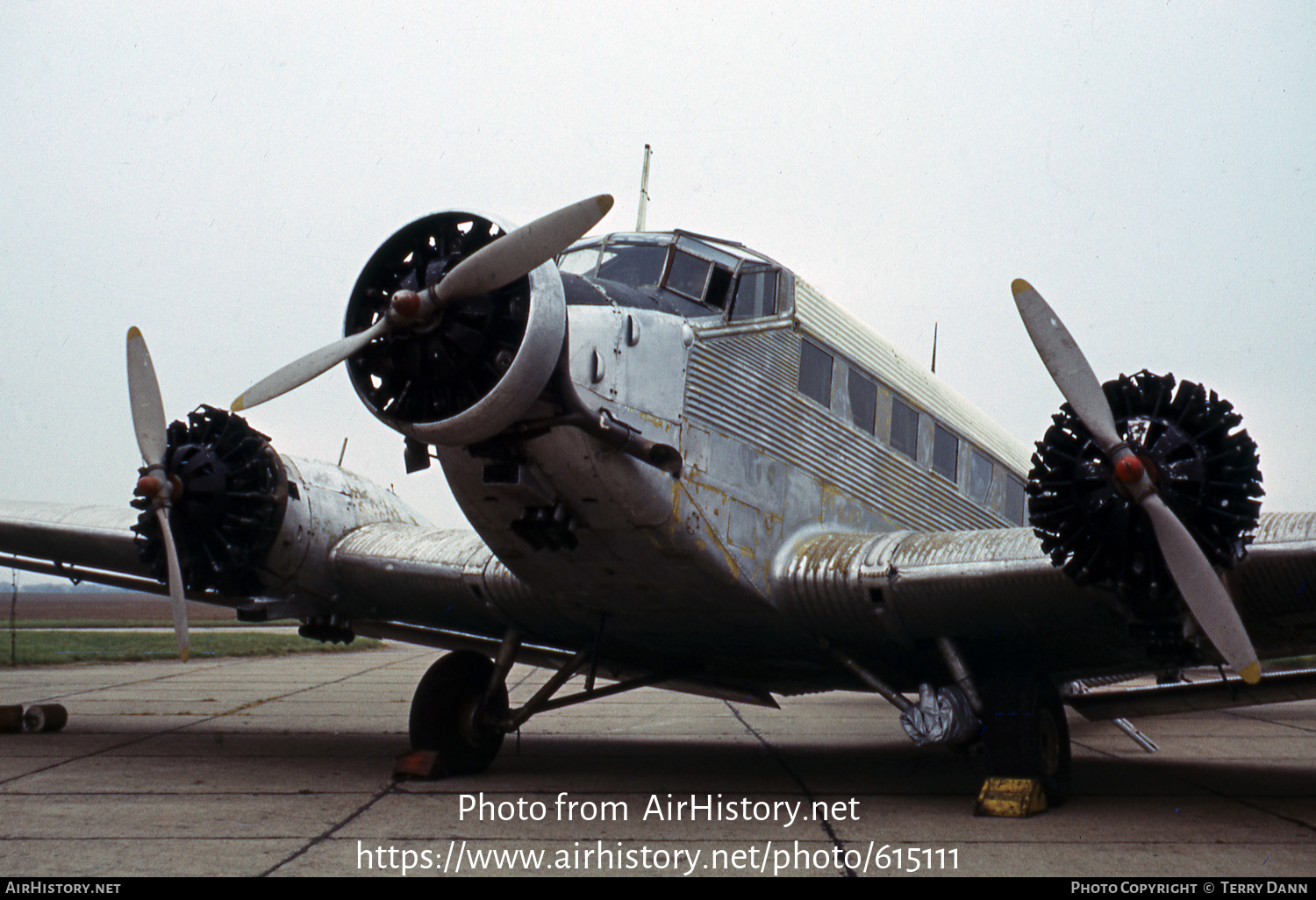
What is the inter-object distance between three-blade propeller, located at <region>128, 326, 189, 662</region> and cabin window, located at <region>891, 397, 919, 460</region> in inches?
250

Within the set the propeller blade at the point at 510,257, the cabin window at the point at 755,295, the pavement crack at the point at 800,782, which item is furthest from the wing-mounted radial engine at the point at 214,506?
the pavement crack at the point at 800,782

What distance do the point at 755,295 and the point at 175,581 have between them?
205 inches

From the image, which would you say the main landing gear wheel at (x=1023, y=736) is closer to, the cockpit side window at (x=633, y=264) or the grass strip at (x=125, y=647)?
the cockpit side window at (x=633, y=264)

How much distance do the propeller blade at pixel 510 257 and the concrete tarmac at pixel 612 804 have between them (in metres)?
3.12

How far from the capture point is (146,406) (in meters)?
9.41

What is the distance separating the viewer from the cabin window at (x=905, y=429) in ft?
33.2

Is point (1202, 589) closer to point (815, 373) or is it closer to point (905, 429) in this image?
point (815, 373)

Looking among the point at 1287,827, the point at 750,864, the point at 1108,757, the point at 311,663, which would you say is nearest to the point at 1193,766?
the point at 1108,757

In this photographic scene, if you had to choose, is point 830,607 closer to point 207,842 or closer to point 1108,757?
point 207,842

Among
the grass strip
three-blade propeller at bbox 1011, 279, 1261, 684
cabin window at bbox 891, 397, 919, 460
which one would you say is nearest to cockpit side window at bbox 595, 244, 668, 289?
cabin window at bbox 891, 397, 919, 460

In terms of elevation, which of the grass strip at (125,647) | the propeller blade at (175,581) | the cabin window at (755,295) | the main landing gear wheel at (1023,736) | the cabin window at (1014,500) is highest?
the cabin window at (755,295)

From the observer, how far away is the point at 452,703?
909 centimetres

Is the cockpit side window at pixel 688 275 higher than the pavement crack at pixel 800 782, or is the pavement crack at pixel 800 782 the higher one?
the cockpit side window at pixel 688 275

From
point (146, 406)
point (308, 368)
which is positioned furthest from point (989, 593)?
point (146, 406)
